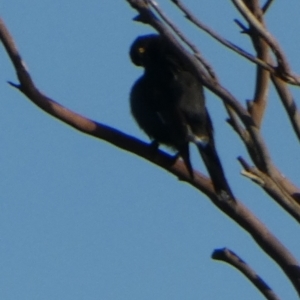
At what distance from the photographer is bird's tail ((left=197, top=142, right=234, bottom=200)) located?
10.8ft

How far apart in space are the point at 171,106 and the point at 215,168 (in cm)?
99

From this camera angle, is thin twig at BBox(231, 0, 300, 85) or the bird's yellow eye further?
the bird's yellow eye

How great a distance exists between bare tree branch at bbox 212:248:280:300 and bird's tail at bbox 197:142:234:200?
1.45ft

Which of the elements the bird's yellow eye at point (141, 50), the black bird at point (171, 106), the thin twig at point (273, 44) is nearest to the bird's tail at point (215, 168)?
the black bird at point (171, 106)

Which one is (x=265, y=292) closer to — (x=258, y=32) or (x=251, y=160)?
(x=251, y=160)

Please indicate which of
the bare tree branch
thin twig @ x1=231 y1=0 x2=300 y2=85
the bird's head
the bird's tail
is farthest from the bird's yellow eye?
the bare tree branch

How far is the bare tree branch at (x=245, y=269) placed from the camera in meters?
2.63

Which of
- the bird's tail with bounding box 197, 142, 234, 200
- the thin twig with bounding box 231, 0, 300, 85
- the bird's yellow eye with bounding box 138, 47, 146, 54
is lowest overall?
the bird's tail with bounding box 197, 142, 234, 200

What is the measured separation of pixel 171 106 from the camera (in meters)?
5.31

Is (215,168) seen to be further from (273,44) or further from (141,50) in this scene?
(141,50)

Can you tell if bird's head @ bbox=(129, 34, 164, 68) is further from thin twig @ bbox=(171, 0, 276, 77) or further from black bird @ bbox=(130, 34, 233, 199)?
thin twig @ bbox=(171, 0, 276, 77)

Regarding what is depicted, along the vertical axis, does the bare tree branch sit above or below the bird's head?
below

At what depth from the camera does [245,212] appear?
312 centimetres

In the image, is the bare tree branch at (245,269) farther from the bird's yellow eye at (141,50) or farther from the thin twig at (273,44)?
the bird's yellow eye at (141,50)
